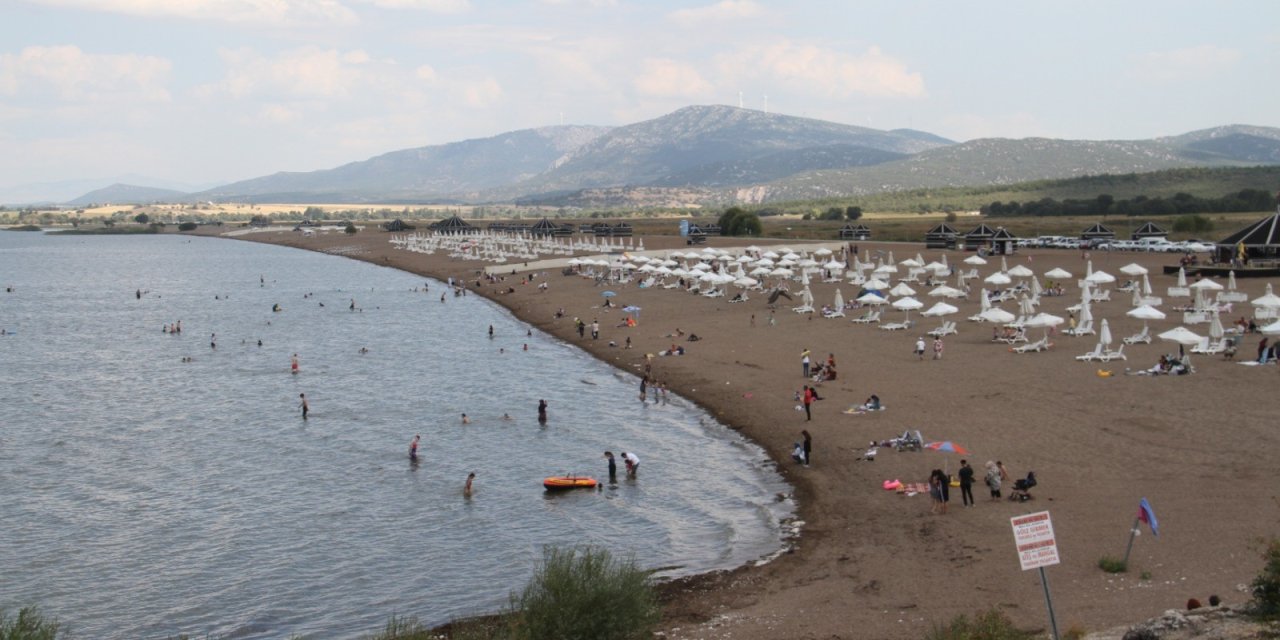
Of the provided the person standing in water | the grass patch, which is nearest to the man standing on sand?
the grass patch

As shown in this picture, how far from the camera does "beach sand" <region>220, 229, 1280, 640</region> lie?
16.1 m

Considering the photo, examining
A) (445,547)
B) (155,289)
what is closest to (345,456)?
(445,547)

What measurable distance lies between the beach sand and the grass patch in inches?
7.0

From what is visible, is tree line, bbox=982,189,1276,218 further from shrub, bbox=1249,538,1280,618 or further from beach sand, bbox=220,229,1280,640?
shrub, bbox=1249,538,1280,618

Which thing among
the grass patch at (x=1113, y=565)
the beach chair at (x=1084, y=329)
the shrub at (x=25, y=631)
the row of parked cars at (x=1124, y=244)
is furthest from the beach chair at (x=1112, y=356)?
the row of parked cars at (x=1124, y=244)

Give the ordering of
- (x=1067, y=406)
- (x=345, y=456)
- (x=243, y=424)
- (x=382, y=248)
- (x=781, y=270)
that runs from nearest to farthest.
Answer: (x=1067, y=406), (x=345, y=456), (x=243, y=424), (x=781, y=270), (x=382, y=248)

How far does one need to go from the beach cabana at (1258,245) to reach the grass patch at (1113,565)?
43.6 m

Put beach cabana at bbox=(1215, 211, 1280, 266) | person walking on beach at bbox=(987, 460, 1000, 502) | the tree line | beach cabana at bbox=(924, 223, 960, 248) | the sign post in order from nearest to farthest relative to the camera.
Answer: the sign post, person walking on beach at bbox=(987, 460, 1000, 502), beach cabana at bbox=(1215, 211, 1280, 266), beach cabana at bbox=(924, 223, 960, 248), the tree line

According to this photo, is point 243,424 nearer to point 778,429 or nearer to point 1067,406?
point 778,429

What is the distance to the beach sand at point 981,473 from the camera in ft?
53.0

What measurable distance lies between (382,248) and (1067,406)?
10935 centimetres

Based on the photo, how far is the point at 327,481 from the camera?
27438mm

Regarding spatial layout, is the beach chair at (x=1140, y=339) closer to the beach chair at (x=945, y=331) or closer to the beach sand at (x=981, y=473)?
the beach sand at (x=981, y=473)

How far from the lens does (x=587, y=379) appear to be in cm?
4038
